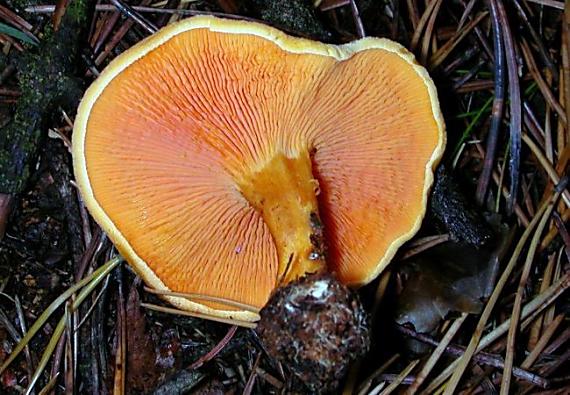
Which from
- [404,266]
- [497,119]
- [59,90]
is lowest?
[404,266]

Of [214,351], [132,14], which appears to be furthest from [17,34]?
[214,351]

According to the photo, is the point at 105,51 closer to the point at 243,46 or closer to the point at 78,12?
the point at 78,12

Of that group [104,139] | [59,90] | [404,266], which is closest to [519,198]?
[404,266]

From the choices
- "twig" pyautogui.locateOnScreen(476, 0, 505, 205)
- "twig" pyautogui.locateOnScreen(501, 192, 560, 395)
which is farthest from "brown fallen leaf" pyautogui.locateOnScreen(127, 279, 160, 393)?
"twig" pyautogui.locateOnScreen(476, 0, 505, 205)

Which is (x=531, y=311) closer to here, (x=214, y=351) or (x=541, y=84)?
(x=541, y=84)

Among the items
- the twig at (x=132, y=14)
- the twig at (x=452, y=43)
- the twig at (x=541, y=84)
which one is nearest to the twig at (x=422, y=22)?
the twig at (x=452, y=43)

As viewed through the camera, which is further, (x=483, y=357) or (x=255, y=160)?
(x=483, y=357)

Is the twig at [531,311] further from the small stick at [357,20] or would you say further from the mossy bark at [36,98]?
the mossy bark at [36,98]
